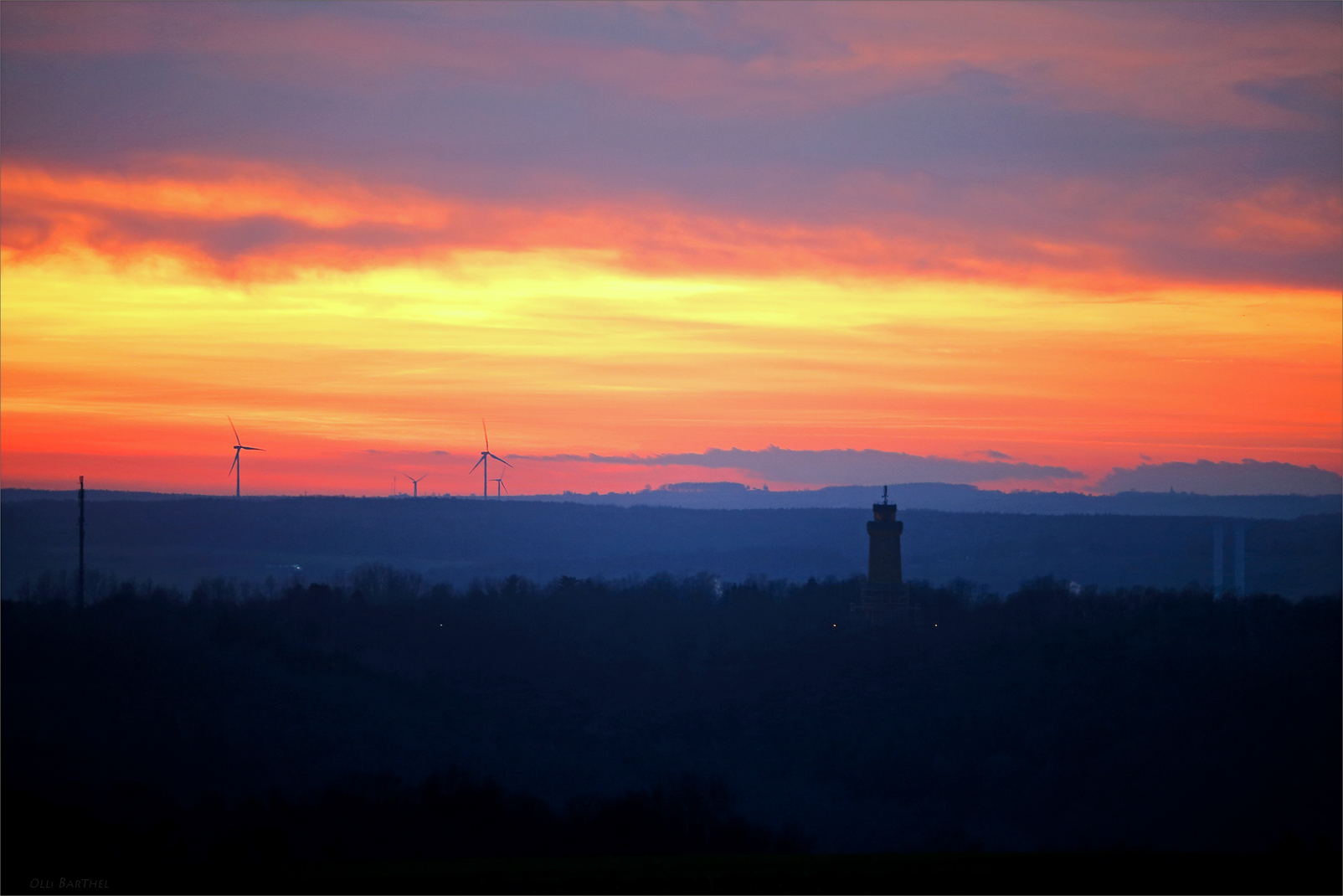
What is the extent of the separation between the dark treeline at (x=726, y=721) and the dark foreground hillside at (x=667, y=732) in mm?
264

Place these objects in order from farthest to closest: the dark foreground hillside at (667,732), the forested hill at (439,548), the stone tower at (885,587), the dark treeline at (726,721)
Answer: the forested hill at (439,548) → the stone tower at (885,587) → the dark treeline at (726,721) → the dark foreground hillside at (667,732)

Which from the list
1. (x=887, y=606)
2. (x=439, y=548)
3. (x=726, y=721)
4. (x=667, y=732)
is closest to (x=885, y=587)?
(x=887, y=606)

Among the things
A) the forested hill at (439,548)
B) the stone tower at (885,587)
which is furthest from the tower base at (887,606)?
the forested hill at (439,548)

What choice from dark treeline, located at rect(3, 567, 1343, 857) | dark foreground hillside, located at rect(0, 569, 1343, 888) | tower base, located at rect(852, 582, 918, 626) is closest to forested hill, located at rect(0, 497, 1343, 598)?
dark foreground hillside, located at rect(0, 569, 1343, 888)

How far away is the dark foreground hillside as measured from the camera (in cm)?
5425

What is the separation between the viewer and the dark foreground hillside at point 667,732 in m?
54.2

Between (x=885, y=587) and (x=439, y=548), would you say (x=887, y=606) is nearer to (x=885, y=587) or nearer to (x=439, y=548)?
(x=885, y=587)

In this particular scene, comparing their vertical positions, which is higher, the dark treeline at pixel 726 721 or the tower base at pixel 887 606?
the tower base at pixel 887 606

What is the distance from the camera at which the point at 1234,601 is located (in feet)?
350

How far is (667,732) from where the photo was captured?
84.4 metres

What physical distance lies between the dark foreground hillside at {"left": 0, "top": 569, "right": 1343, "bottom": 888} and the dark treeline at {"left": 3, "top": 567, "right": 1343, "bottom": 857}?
0.26 metres

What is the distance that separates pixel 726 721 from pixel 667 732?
431 cm

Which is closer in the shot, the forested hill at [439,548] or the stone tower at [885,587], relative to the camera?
the stone tower at [885,587]

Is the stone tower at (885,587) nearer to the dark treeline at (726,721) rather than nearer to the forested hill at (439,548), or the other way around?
the dark treeline at (726,721)
